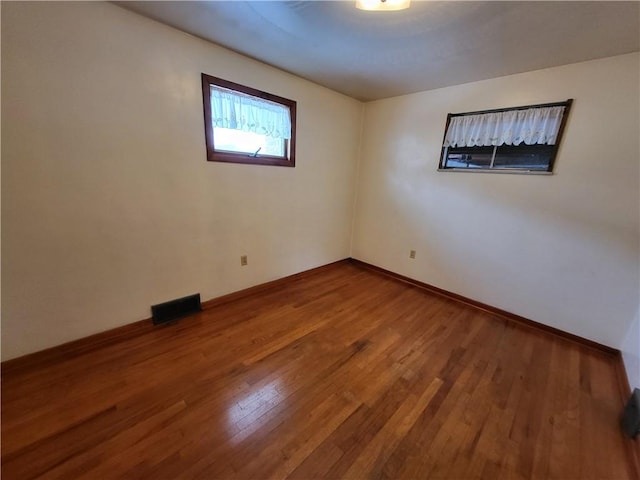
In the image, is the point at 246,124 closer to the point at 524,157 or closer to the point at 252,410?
the point at 252,410

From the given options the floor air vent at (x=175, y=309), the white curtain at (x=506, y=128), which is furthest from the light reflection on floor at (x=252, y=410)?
the white curtain at (x=506, y=128)

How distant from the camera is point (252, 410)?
1.42 metres

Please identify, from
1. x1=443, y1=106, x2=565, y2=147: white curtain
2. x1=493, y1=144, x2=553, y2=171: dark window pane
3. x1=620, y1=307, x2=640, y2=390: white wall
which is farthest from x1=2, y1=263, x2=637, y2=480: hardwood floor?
x1=443, y1=106, x2=565, y2=147: white curtain

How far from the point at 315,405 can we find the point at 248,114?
2.39 metres

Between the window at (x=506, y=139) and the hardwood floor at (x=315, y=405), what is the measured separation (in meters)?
1.58

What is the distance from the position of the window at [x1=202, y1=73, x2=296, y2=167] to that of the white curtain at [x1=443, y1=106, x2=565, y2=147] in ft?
5.73

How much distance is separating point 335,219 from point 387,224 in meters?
0.71

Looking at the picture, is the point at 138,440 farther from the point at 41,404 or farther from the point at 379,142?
the point at 379,142

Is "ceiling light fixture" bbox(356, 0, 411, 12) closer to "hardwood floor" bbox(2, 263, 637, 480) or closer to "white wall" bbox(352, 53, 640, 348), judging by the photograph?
"white wall" bbox(352, 53, 640, 348)

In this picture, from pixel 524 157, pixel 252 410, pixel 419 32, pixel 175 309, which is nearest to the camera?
pixel 252 410

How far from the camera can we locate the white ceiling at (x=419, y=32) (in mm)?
1471

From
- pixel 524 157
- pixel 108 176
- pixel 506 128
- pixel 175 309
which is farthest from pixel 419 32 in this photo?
pixel 175 309

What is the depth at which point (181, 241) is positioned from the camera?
7.11 ft

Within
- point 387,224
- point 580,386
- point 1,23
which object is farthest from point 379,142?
point 1,23
